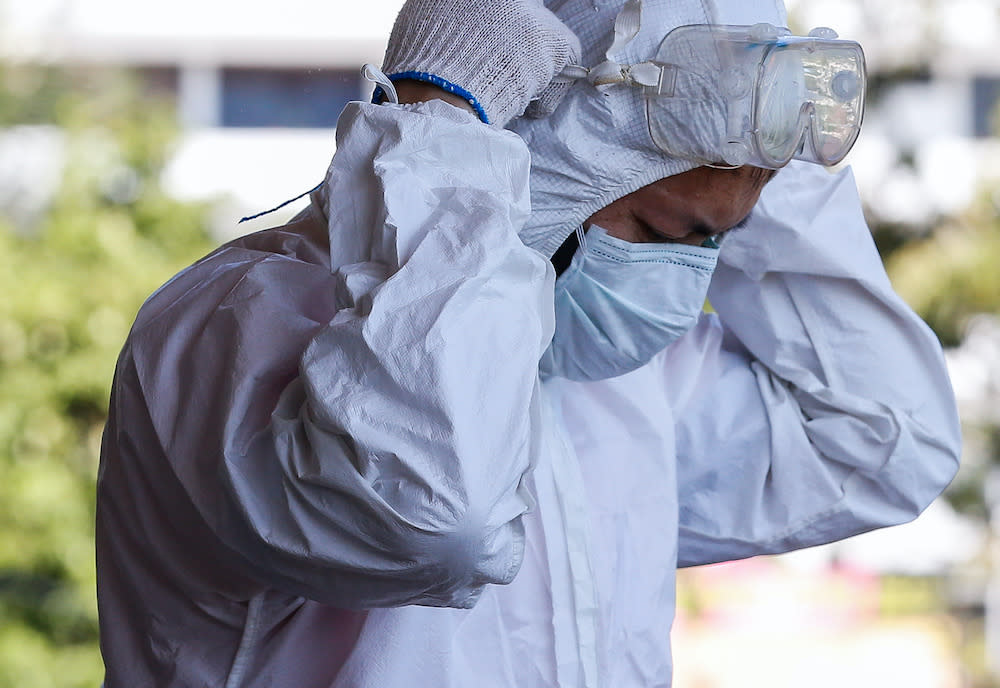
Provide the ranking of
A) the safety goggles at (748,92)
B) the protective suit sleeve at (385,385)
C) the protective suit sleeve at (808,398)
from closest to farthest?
the protective suit sleeve at (385,385) → the safety goggles at (748,92) → the protective suit sleeve at (808,398)

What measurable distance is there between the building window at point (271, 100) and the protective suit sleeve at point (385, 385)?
4.20 m

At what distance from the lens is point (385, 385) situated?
88cm

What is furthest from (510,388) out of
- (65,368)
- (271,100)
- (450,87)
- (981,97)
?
(981,97)

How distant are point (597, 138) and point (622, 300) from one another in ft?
0.58

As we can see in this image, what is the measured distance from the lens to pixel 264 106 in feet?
24.3

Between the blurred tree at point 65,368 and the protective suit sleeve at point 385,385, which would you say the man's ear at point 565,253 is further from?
the blurred tree at point 65,368

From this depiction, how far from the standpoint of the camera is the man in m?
0.91

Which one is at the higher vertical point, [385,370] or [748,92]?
[748,92]

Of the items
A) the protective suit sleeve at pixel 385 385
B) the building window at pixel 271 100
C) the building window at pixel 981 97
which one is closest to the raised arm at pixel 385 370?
the protective suit sleeve at pixel 385 385

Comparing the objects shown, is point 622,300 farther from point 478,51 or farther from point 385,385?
point 385,385

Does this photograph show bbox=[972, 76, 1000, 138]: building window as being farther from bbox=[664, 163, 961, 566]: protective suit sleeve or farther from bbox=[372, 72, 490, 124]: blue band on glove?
bbox=[372, 72, 490, 124]: blue band on glove

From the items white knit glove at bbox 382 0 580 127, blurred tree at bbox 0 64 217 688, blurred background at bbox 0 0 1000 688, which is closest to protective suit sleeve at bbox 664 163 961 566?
white knit glove at bbox 382 0 580 127

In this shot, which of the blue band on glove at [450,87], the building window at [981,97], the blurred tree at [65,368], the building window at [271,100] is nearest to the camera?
the blue band on glove at [450,87]

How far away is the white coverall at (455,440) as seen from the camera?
0.90 metres
